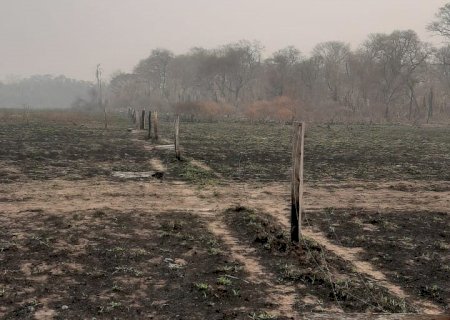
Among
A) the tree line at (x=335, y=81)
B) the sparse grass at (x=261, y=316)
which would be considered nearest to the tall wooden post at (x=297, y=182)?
the sparse grass at (x=261, y=316)

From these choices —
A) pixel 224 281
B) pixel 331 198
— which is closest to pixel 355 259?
pixel 224 281

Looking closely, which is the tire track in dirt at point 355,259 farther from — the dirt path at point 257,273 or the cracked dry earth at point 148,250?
the dirt path at point 257,273

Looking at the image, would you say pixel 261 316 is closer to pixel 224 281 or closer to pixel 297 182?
pixel 224 281

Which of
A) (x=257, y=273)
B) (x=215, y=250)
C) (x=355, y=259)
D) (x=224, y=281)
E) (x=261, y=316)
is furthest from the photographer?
(x=215, y=250)

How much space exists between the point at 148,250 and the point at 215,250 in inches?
49.5

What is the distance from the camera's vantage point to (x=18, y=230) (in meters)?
9.59

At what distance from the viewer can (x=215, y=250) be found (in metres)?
8.66

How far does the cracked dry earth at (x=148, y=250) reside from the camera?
251 inches

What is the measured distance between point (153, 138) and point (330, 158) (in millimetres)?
13238

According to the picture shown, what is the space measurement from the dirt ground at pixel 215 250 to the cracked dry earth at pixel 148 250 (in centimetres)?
3

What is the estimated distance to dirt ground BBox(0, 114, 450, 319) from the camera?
6.48 meters

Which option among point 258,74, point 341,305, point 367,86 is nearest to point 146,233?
point 341,305

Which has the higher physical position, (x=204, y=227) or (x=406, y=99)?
(x=406, y=99)

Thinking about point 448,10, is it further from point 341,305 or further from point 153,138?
point 341,305
